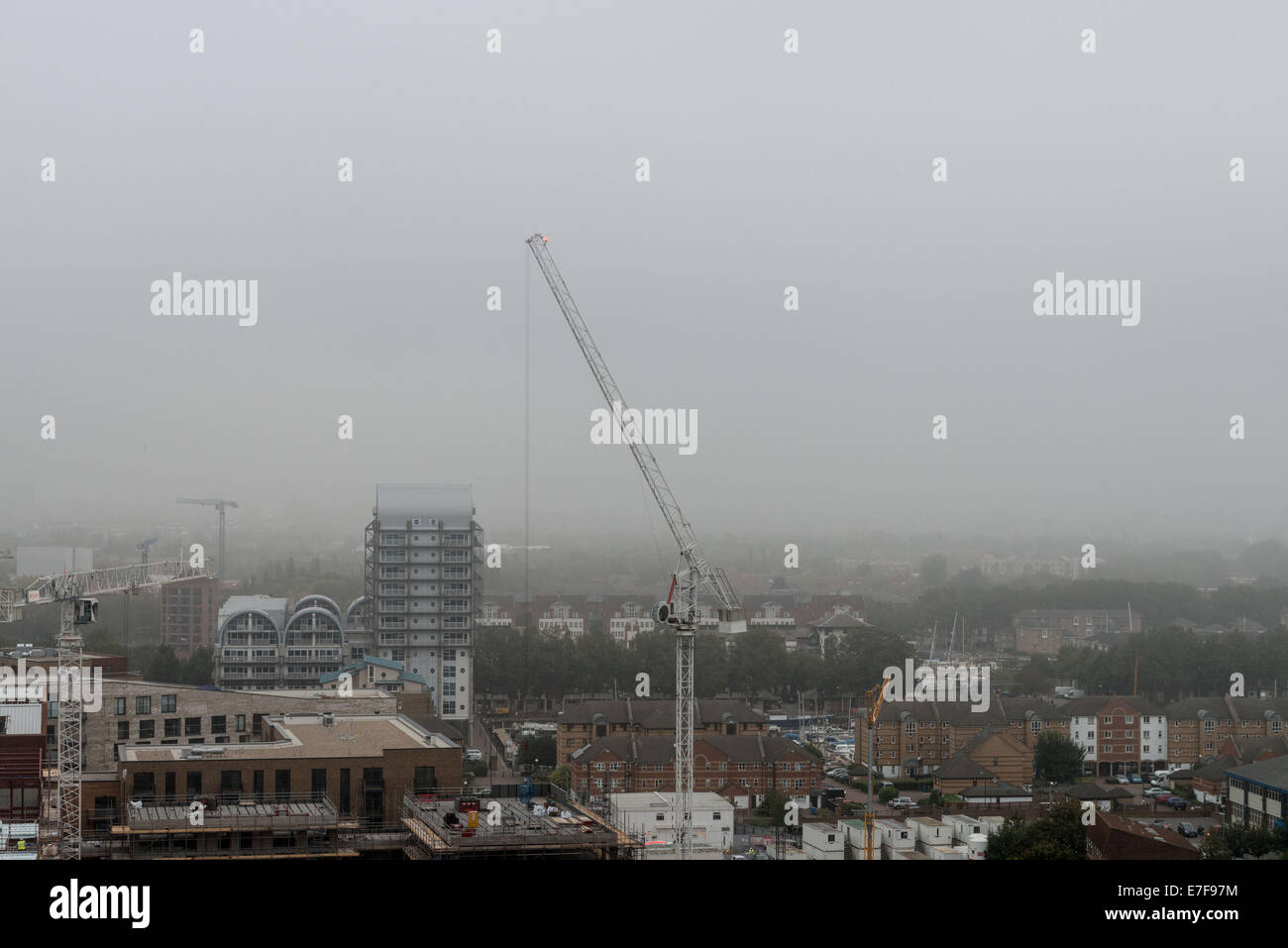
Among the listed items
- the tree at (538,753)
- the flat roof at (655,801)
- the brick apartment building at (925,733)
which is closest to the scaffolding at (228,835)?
the flat roof at (655,801)

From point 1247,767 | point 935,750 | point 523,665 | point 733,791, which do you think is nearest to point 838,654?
point 523,665

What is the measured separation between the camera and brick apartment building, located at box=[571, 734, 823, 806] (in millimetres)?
17734

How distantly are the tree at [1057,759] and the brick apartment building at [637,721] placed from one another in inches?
176

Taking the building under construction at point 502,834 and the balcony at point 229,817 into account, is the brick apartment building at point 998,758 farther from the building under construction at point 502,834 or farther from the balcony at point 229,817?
the balcony at point 229,817

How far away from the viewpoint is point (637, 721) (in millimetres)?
20578

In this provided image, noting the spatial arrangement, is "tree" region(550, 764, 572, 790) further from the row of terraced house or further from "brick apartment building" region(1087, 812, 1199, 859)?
"brick apartment building" region(1087, 812, 1199, 859)

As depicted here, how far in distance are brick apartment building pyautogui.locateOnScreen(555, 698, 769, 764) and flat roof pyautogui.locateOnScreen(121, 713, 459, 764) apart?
6520mm

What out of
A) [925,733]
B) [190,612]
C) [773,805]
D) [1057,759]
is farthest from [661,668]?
[190,612]

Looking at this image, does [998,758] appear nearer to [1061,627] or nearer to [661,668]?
[661,668]

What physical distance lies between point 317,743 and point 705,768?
783 centimetres

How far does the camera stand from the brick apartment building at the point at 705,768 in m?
17.7

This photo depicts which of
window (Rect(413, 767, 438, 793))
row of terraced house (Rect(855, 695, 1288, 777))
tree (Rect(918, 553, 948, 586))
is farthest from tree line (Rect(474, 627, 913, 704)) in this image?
tree (Rect(918, 553, 948, 586))
